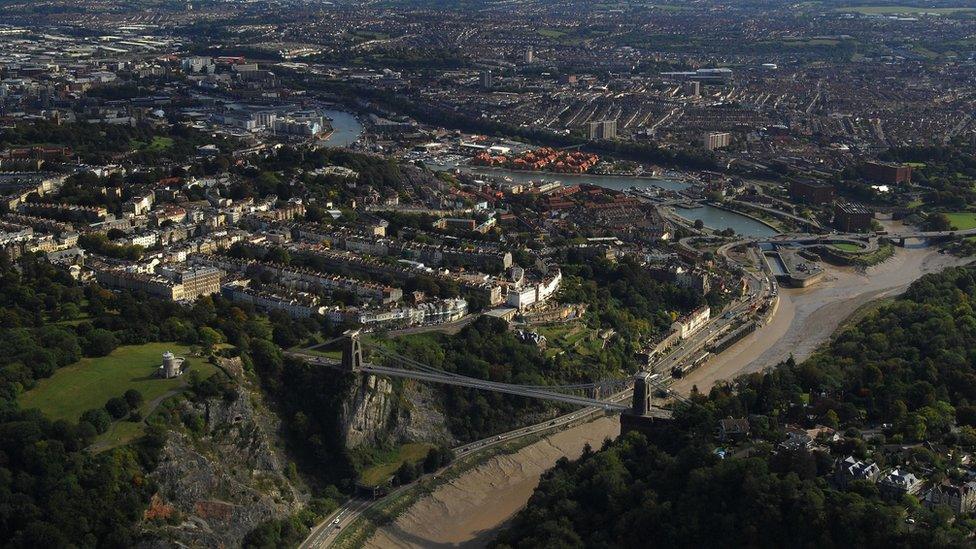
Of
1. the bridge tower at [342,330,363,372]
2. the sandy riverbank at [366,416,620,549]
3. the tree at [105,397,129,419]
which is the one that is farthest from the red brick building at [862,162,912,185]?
the tree at [105,397,129,419]

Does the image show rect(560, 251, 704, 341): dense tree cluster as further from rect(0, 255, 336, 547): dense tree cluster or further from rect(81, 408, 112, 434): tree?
rect(81, 408, 112, 434): tree

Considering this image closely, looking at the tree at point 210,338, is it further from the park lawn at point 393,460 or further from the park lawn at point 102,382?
the park lawn at point 393,460

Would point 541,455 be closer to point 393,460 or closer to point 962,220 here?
point 393,460

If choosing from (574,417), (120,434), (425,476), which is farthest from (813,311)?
(120,434)

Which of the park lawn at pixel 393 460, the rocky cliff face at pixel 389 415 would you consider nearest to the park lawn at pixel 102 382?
the rocky cliff face at pixel 389 415

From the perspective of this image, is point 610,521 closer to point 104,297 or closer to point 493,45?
point 104,297

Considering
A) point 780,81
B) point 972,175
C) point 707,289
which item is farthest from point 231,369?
point 780,81
